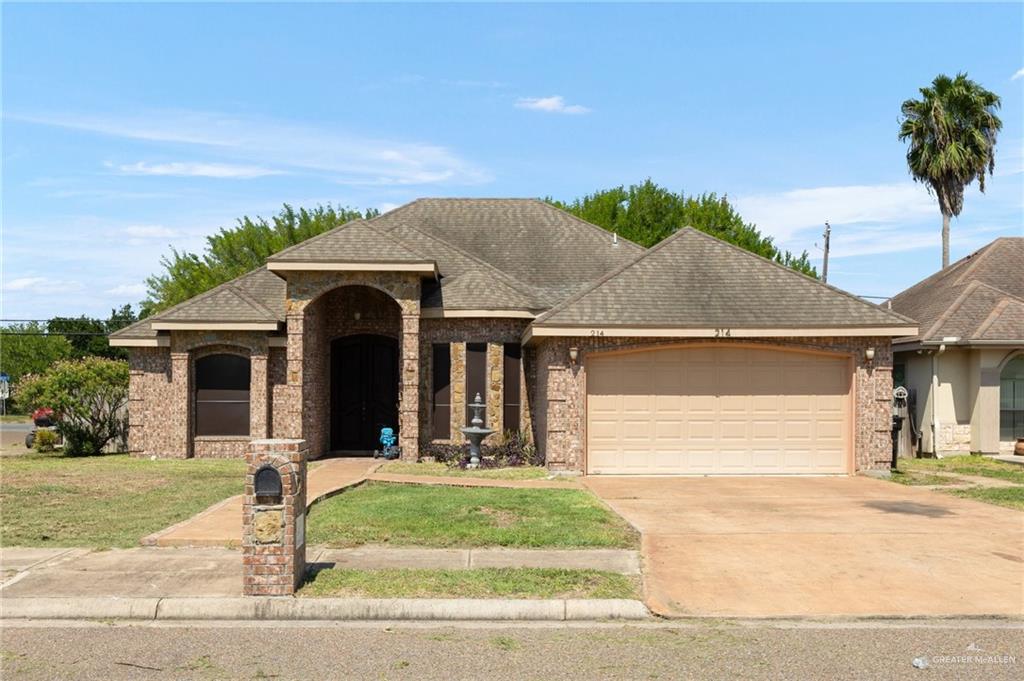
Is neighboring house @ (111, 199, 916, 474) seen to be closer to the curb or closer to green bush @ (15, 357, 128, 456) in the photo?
green bush @ (15, 357, 128, 456)

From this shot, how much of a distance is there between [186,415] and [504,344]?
798 centimetres

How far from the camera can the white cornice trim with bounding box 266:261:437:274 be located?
733 inches

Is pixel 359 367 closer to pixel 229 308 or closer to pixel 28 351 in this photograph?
pixel 229 308

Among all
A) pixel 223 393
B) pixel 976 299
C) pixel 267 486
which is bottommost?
pixel 267 486

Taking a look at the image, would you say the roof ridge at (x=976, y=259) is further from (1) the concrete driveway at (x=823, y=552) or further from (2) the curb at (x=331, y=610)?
(2) the curb at (x=331, y=610)

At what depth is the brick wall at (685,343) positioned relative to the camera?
1672cm

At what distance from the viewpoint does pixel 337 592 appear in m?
7.75

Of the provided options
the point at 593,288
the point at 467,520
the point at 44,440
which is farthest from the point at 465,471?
the point at 44,440

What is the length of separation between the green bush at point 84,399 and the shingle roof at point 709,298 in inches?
507

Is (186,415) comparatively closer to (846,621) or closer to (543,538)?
(543,538)

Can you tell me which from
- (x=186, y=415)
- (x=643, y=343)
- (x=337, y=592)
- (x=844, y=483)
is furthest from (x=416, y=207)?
(x=337, y=592)

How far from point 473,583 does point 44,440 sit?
20713 mm

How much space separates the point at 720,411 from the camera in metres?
17.0

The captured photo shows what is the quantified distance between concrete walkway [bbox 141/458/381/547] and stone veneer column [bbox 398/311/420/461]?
82.4 inches
